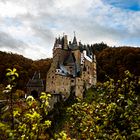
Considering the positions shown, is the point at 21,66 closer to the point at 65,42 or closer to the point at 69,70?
the point at 65,42

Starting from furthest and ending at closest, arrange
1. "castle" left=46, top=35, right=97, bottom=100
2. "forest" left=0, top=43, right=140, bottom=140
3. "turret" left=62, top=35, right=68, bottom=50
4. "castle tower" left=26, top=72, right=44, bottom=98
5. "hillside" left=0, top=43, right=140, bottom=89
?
1. "hillside" left=0, top=43, right=140, bottom=89
2. "turret" left=62, top=35, right=68, bottom=50
3. "castle" left=46, top=35, right=97, bottom=100
4. "castle tower" left=26, top=72, right=44, bottom=98
5. "forest" left=0, top=43, right=140, bottom=140

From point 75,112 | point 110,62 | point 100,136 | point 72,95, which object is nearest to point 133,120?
point 100,136

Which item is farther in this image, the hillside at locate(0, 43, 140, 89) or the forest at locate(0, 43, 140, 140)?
the hillside at locate(0, 43, 140, 89)

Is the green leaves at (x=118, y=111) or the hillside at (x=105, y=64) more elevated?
the hillside at (x=105, y=64)

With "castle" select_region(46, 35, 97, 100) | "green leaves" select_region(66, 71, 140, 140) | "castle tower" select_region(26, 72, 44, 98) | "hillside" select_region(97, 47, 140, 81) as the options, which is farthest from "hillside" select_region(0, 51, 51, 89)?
"green leaves" select_region(66, 71, 140, 140)

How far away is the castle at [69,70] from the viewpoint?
80.8 metres

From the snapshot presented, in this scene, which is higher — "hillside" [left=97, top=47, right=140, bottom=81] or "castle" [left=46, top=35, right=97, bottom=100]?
"hillside" [left=97, top=47, right=140, bottom=81]

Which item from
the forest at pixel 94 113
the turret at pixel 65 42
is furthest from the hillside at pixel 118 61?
the forest at pixel 94 113

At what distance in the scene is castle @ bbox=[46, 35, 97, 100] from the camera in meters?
80.8

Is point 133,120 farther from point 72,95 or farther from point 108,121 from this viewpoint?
point 72,95

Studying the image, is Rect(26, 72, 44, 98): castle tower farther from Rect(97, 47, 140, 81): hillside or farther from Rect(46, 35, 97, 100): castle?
Rect(97, 47, 140, 81): hillside

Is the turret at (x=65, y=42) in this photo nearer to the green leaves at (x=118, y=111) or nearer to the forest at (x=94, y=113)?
the forest at (x=94, y=113)

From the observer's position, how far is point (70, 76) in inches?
3253

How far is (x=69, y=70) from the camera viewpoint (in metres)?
83.8
